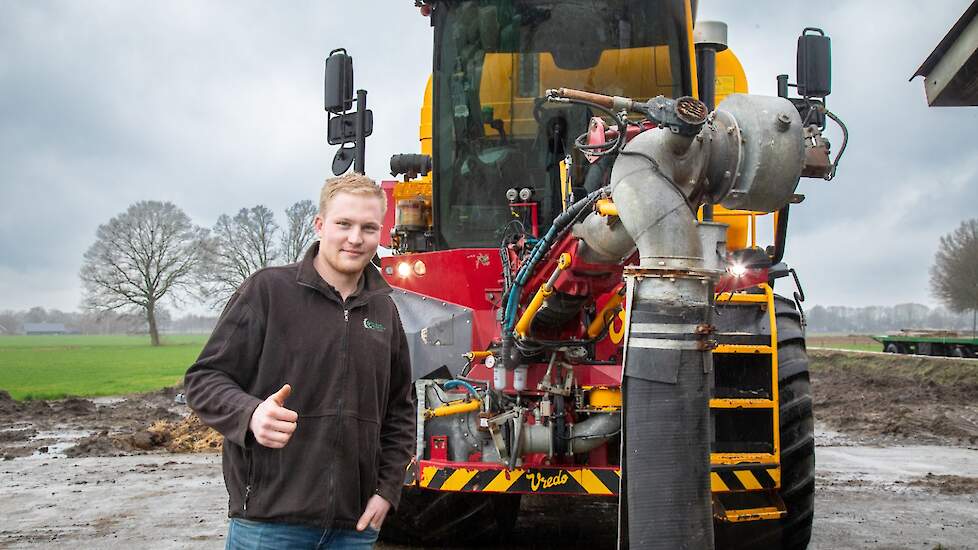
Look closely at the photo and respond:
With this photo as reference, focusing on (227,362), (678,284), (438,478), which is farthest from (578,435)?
(227,362)

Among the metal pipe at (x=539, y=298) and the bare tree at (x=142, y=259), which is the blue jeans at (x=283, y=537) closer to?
the metal pipe at (x=539, y=298)

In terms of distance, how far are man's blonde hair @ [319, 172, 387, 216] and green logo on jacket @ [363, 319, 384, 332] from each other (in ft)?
1.14

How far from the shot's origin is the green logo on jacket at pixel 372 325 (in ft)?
9.59

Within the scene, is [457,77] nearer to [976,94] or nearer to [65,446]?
[976,94]

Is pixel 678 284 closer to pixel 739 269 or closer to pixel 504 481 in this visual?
pixel 504 481

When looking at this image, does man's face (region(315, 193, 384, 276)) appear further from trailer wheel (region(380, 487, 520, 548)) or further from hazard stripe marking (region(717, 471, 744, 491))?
trailer wheel (region(380, 487, 520, 548))

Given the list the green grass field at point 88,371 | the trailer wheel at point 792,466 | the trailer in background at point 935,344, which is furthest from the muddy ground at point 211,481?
the trailer in background at point 935,344

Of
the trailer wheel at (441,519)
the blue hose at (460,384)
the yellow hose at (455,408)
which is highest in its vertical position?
the blue hose at (460,384)

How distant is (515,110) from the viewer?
20.8ft

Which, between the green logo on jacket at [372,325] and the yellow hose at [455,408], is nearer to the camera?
the green logo on jacket at [372,325]

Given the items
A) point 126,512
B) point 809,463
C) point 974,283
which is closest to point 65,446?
point 126,512

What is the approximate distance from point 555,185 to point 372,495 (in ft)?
12.0

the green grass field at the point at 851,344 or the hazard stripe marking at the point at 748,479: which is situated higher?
the green grass field at the point at 851,344

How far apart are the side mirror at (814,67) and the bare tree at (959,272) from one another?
43.7 m
